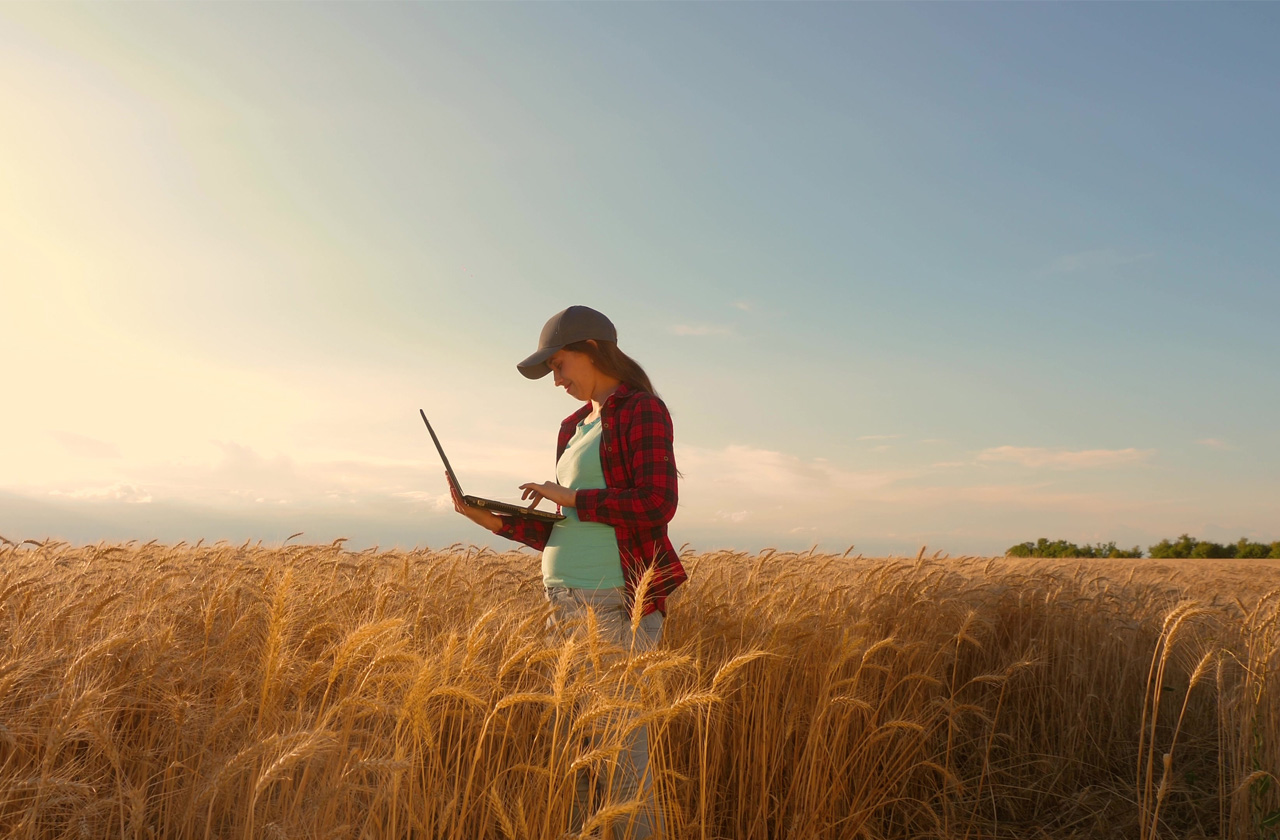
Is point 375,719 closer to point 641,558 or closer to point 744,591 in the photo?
point 641,558

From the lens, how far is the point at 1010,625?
5023 mm

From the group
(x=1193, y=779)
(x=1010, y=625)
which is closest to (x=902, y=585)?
(x=1010, y=625)

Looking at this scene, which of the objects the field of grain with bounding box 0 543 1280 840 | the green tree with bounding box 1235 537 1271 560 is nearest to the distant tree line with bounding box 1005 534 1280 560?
the green tree with bounding box 1235 537 1271 560

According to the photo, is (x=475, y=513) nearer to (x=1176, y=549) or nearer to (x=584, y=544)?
(x=584, y=544)

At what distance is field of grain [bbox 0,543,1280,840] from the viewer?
75.0 inches

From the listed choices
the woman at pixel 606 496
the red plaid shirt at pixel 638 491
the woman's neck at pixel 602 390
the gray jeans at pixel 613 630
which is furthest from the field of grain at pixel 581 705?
the woman's neck at pixel 602 390

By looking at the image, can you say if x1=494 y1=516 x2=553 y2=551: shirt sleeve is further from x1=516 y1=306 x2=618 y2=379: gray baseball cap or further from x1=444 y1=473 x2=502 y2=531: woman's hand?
x1=516 y1=306 x2=618 y2=379: gray baseball cap

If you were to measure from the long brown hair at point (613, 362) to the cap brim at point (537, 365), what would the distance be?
6 centimetres

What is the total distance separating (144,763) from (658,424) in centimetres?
171

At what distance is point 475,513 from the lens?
8.85 feet

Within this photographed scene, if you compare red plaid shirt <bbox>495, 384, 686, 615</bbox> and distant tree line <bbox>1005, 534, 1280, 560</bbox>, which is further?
distant tree line <bbox>1005, 534, 1280, 560</bbox>

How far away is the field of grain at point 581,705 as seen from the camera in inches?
75.0

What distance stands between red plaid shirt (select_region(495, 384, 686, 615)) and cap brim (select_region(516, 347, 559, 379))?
9.8 inches

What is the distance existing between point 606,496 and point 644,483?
132 mm
